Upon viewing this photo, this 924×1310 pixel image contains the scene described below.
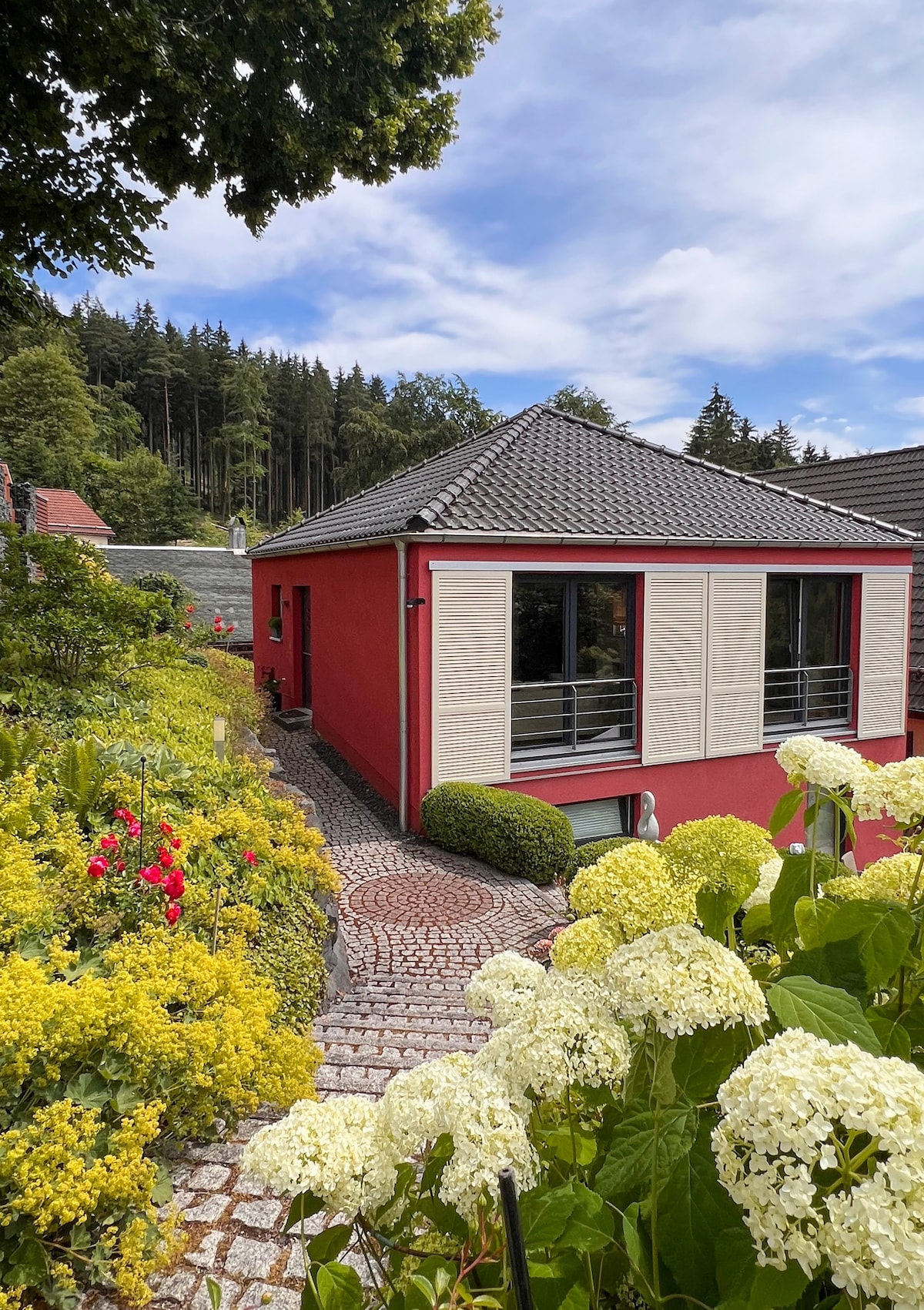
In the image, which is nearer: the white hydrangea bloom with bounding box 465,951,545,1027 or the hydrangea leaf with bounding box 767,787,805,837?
the white hydrangea bloom with bounding box 465,951,545,1027

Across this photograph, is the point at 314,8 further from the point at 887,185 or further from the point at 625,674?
the point at 625,674

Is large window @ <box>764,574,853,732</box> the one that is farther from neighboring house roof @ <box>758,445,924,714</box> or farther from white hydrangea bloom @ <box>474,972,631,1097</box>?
white hydrangea bloom @ <box>474,972,631,1097</box>

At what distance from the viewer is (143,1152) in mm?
2783

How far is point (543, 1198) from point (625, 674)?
1006 centimetres

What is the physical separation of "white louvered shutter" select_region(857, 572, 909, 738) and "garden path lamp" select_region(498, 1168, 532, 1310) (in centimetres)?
1342

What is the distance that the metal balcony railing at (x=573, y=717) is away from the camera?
10.1m

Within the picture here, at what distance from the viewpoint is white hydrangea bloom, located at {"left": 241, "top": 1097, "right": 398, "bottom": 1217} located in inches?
39.8

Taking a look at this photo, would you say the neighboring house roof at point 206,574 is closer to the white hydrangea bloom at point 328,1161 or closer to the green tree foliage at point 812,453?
the white hydrangea bloom at point 328,1161

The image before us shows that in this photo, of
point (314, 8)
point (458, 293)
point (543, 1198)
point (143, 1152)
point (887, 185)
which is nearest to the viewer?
point (543, 1198)

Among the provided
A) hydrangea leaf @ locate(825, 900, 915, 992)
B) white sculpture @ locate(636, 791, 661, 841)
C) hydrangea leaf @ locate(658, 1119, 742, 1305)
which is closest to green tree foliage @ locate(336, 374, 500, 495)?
white sculpture @ locate(636, 791, 661, 841)

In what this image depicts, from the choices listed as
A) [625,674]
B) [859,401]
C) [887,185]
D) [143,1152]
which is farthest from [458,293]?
[859,401]

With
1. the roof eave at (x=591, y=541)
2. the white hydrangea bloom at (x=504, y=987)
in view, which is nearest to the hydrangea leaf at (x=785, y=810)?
the white hydrangea bloom at (x=504, y=987)

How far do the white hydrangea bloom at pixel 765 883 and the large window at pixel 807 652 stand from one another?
11090 mm

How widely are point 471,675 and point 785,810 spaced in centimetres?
791
